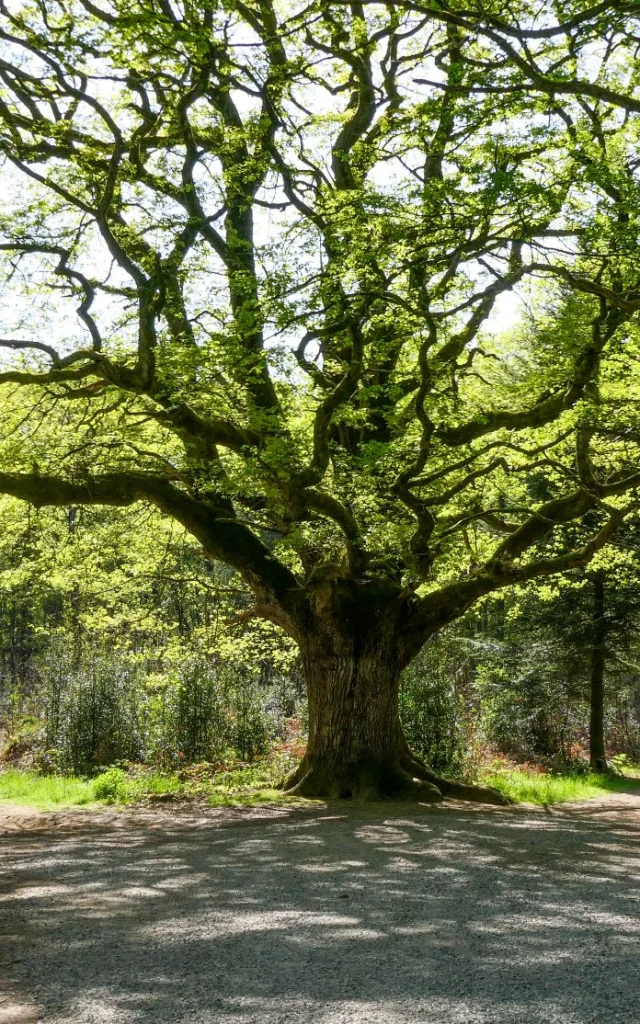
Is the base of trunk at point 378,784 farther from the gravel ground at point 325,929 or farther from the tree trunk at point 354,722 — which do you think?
the gravel ground at point 325,929

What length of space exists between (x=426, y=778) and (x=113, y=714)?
6.70m

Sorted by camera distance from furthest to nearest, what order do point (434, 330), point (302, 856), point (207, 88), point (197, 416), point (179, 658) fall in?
point (179, 658) → point (197, 416) → point (207, 88) → point (434, 330) → point (302, 856)

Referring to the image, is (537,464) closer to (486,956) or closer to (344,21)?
(344,21)

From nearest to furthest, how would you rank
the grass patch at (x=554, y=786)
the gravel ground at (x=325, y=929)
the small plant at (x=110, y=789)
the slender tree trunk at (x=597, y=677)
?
the gravel ground at (x=325, y=929), the small plant at (x=110, y=789), the grass patch at (x=554, y=786), the slender tree trunk at (x=597, y=677)

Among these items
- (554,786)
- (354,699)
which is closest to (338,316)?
(354,699)

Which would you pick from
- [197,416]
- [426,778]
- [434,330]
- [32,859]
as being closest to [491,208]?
[434,330]

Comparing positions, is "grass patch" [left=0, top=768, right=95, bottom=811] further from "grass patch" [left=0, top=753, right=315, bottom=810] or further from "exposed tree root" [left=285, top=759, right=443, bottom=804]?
"exposed tree root" [left=285, top=759, right=443, bottom=804]

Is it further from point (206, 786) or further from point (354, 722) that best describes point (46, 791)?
point (354, 722)

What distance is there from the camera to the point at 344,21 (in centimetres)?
1127

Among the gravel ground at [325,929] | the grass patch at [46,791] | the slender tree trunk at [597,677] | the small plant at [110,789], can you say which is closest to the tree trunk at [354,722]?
the small plant at [110,789]

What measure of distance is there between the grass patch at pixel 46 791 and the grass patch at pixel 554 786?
6340 millimetres

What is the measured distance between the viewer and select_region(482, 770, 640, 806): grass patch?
45.0 ft

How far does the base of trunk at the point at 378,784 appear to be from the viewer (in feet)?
37.7

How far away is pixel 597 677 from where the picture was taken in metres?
18.7
